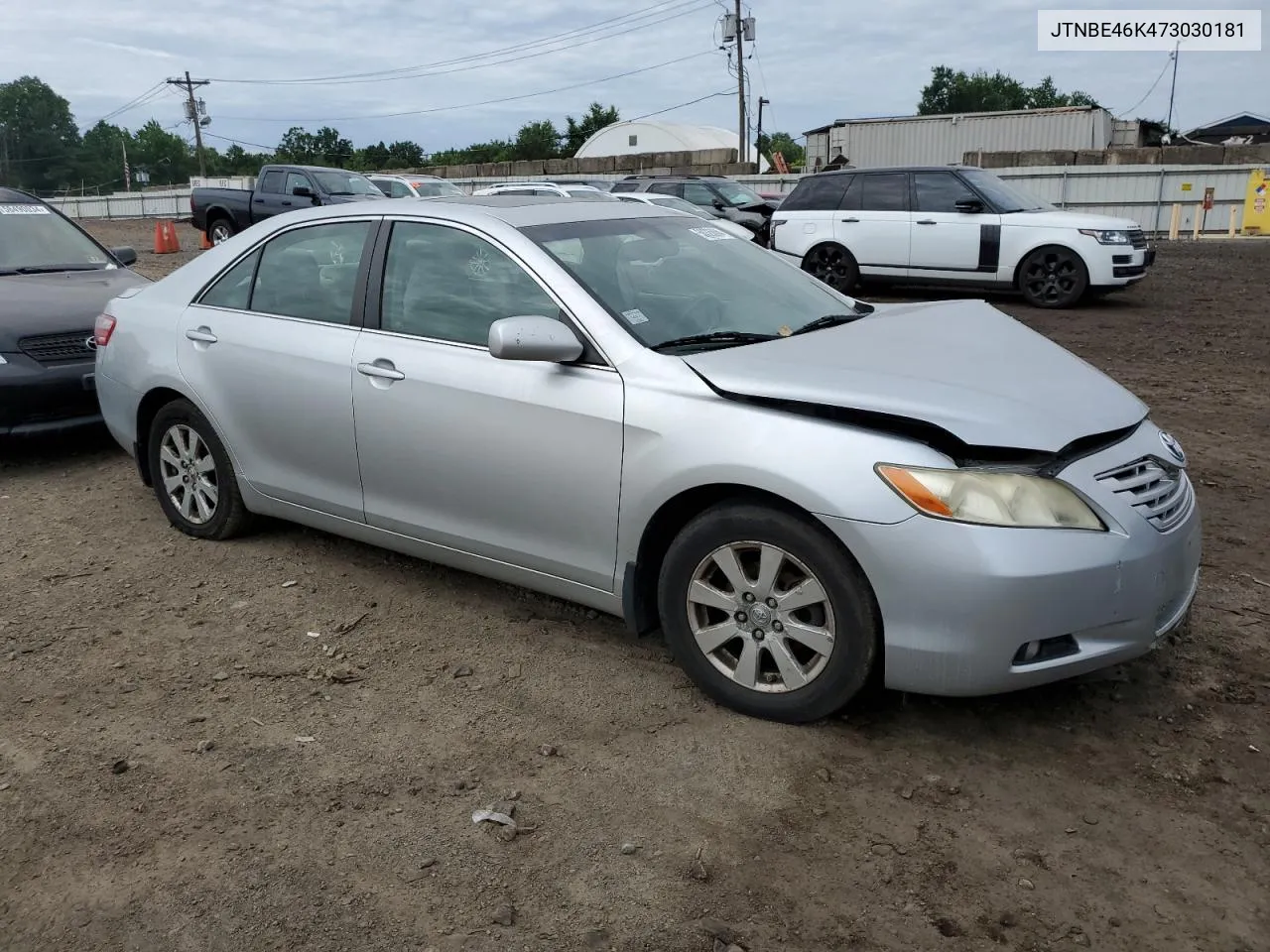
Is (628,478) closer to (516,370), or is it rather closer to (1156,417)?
(516,370)

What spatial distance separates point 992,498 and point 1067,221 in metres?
10.6

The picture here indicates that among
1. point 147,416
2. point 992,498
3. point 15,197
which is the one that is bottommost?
point 147,416

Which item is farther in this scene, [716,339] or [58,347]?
[58,347]

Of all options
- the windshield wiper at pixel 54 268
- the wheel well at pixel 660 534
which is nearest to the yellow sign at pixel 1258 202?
the windshield wiper at pixel 54 268

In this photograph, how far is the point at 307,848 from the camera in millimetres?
2799

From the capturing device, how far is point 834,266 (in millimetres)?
14180

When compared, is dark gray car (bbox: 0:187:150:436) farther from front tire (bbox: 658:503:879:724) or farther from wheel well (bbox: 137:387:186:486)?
front tire (bbox: 658:503:879:724)

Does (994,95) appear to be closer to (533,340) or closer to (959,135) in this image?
(959,135)

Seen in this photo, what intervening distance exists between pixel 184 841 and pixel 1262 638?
11.9 ft

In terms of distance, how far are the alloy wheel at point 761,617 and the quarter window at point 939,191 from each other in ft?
35.8

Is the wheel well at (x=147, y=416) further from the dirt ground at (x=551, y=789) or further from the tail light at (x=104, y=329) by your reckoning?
→ the dirt ground at (x=551, y=789)

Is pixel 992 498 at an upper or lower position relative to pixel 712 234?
lower

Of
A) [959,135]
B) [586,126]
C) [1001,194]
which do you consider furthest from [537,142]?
[1001,194]

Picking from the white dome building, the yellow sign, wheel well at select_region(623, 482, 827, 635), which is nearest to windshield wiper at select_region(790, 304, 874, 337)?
wheel well at select_region(623, 482, 827, 635)
